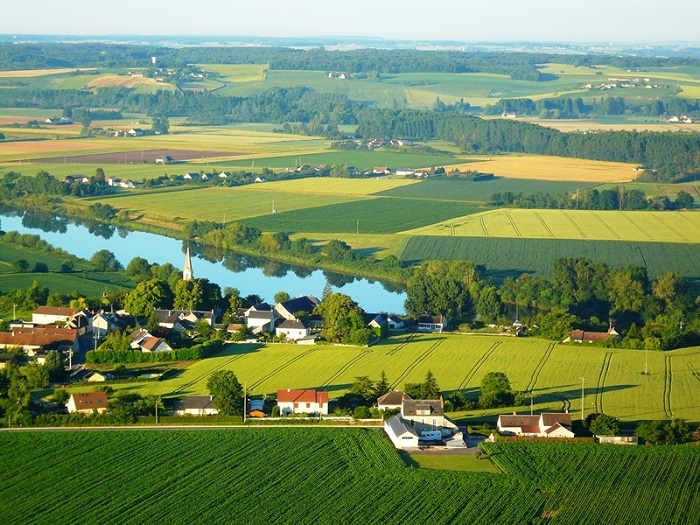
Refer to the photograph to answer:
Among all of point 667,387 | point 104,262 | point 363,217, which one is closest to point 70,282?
point 104,262

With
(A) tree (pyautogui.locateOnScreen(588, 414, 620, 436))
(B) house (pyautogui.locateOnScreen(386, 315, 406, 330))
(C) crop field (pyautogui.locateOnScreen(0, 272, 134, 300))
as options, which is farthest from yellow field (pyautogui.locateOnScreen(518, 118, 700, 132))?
(A) tree (pyautogui.locateOnScreen(588, 414, 620, 436))

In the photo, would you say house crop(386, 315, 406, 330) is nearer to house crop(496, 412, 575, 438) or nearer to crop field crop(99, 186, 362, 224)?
house crop(496, 412, 575, 438)

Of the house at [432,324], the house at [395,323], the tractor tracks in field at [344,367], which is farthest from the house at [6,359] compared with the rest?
the house at [432,324]

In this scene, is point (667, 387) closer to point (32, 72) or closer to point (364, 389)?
point (364, 389)

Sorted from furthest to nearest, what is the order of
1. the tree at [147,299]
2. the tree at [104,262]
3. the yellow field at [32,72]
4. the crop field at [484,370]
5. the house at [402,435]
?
the yellow field at [32,72], the tree at [104,262], the tree at [147,299], the crop field at [484,370], the house at [402,435]

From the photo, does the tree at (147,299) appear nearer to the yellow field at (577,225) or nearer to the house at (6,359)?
the house at (6,359)

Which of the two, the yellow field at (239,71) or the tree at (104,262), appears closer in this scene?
the tree at (104,262)

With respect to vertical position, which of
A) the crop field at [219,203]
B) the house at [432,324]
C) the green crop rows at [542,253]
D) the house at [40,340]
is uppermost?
the house at [40,340]
